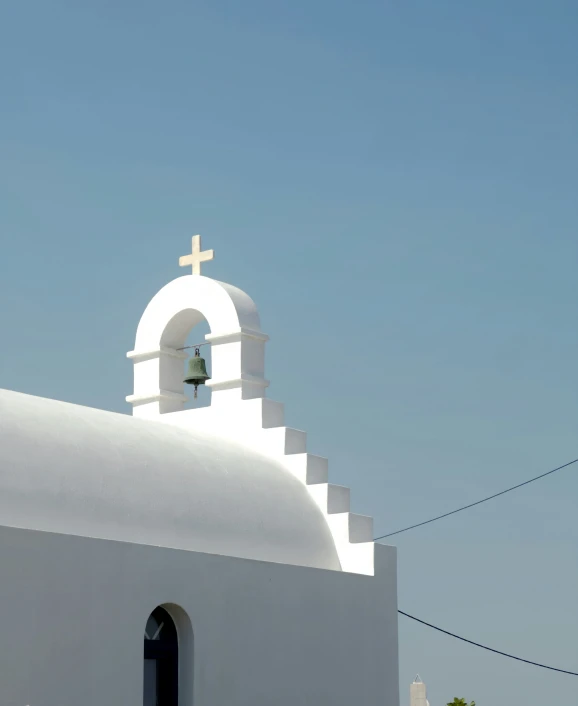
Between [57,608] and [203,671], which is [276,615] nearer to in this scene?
[203,671]

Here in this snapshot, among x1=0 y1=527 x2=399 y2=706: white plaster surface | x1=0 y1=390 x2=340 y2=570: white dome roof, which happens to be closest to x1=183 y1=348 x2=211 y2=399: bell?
x1=0 y1=390 x2=340 y2=570: white dome roof

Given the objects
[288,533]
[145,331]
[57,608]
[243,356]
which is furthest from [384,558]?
[57,608]

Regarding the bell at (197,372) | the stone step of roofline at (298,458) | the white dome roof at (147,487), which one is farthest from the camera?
the bell at (197,372)

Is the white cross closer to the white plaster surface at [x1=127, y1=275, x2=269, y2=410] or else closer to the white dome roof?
the white plaster surface at [x1=127, y1=275, x2=269, y2=410]

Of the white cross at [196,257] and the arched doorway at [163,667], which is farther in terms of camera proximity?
the white cross at [196,257]

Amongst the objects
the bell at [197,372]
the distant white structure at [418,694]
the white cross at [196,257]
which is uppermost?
the white cross at [196,257]

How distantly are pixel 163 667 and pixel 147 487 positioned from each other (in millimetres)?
1968

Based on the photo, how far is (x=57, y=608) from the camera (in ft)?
41.8

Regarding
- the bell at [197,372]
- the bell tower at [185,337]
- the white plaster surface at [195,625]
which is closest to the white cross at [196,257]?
the bell tower at [185,337]

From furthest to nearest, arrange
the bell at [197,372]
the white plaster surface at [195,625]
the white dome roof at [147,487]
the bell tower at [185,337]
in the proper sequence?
1. the bell at [197,372]
2. the bell tower at [185,337]
3. the white dome roof at [147,487]
4. the white plaster surface at [195,625]

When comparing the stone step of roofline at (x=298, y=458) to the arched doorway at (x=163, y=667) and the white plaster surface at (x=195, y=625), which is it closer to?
the white plaster surface at (x=195, y=625)

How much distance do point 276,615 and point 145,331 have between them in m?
5.81

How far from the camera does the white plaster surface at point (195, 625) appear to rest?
12492 millimetres

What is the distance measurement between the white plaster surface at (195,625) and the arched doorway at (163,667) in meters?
0.10
